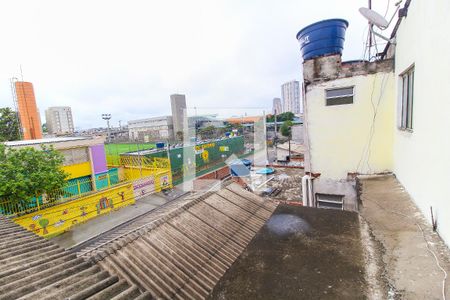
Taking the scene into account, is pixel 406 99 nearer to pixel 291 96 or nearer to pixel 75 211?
pixel 75 211

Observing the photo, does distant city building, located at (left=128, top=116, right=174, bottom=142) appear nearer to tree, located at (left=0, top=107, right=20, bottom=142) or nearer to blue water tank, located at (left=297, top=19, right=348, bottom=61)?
tree, located at (left=0, top=107, right=20, bottom=142)

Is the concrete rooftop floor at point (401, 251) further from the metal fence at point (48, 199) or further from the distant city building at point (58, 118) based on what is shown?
the distant city building at point (58, 118)

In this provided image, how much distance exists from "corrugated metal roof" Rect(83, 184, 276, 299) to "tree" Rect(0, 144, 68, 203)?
8.79m

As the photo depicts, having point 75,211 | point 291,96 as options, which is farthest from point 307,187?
point 291,96

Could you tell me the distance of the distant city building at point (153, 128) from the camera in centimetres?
5997

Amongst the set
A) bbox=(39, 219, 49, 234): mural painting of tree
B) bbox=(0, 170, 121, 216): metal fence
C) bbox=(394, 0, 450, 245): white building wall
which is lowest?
bbox=(39, 219, 49, 234): mural painting of tree

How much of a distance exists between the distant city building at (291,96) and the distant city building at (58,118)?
73.1 metres

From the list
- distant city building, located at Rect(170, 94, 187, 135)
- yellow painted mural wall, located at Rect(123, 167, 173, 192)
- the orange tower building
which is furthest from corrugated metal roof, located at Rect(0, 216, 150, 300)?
distant city building, located at Rect(170, 94, 187, 135)

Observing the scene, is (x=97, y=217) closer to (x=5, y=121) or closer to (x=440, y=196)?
(x=440, y=196)

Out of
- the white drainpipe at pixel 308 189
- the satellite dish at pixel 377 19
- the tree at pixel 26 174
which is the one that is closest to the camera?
the satellite dish at pixel 377 19

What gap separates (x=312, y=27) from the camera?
6.33m

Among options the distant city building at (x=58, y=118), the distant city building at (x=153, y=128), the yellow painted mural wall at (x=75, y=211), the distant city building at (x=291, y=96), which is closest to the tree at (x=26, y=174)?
the yellow painted mural wall at (x=75, y=211)

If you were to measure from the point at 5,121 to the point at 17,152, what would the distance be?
58.4 feet

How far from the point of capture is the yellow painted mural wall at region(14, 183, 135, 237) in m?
10.8
